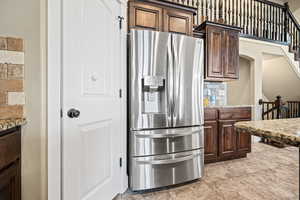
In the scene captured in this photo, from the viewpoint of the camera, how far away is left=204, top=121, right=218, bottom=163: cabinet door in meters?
2.51

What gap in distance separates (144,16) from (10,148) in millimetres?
2042

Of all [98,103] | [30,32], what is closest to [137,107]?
[98,103]

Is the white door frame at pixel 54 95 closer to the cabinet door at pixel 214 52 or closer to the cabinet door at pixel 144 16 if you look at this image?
the cabinet door at pixel 144 16

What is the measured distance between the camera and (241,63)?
4316 millimetres

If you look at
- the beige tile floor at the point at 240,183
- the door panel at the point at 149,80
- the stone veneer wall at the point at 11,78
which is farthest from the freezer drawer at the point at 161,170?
the stone veneer wall at the point at 11,78

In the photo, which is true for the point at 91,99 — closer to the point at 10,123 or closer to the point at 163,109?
the point at 10,123

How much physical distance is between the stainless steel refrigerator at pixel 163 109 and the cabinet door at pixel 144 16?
53 centimetres

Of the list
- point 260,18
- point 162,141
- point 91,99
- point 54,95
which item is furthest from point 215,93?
point 54,95

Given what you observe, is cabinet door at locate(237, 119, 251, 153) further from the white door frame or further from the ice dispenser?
the white door frame

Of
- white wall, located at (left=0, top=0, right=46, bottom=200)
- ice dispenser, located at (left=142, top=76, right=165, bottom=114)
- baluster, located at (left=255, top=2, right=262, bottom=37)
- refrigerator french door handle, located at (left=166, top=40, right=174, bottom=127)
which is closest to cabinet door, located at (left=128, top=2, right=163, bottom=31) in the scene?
refrigerator french door handle, located at (left=166, top=40, right=174, bottom=127)

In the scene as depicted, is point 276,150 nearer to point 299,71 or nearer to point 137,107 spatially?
point 299,71

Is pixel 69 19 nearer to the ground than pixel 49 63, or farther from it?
farther from it

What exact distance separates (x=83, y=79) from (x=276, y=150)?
12.8 feet

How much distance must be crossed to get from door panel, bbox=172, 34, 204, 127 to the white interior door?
654mm
